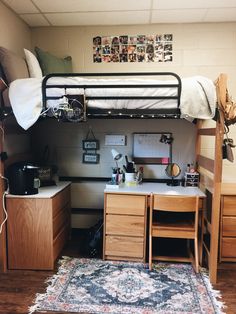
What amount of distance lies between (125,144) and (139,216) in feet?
3.00

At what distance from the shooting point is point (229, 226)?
2.56m

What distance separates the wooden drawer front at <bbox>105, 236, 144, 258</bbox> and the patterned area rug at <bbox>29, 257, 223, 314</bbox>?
0.09 m

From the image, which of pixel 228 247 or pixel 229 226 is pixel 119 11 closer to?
pixel 229 226

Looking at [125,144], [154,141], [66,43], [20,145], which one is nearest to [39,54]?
[66,43]

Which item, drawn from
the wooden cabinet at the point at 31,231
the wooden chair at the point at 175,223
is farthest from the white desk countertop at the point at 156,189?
the wooden cabinet at the point at 31,231

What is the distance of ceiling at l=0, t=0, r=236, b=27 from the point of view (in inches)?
101

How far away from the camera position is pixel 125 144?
315 cm

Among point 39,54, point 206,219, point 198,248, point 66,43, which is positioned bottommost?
point 198,248

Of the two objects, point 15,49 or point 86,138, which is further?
point 86,138

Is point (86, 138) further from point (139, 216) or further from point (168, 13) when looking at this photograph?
point (168, 13)

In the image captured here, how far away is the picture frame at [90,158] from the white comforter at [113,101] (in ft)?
3.61

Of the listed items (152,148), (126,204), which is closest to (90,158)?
(152,148)

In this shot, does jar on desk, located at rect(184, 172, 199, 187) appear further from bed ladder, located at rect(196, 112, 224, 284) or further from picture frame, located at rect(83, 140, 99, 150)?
picture frame, located at rect(83, 140, 99, 150)

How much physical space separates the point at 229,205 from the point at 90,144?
62.7 inches
